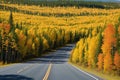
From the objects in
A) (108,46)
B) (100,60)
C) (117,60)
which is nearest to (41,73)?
(117,60)

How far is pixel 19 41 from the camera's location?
118375mm

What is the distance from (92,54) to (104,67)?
12475mm

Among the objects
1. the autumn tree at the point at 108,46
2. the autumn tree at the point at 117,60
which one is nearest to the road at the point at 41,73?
the autumn tree at the point at 117,60

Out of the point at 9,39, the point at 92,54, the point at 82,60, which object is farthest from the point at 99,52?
the point at 9,39

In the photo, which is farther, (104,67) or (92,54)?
(92,54)

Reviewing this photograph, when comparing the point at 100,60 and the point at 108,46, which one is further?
the point at 100,60

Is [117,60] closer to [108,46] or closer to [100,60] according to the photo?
[108,46]

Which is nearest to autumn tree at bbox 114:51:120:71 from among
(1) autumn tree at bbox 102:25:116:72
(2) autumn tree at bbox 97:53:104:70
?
(1) autumn tree at bbox 102:25:116:72

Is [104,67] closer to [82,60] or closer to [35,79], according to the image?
[82,60]

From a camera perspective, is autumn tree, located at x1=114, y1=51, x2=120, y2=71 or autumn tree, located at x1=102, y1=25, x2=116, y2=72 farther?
autumn tree, located at x1=102, y1=25, x2=116, y2=72

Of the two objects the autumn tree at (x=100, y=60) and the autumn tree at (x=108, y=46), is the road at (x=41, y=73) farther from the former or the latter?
the autumn tree at (x=100, y=60)

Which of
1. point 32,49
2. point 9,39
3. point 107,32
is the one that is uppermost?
point 107,32

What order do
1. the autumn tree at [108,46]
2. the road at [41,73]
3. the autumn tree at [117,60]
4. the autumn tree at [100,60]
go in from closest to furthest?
1. the road at [41,73]
2. the autumn tree at [117,60]
3. the autumn tree at [108,46]
4. the autumn tree at [100,60]

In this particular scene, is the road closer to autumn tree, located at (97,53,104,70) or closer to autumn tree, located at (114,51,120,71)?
autumn tree, located at (114,51,120,71)
